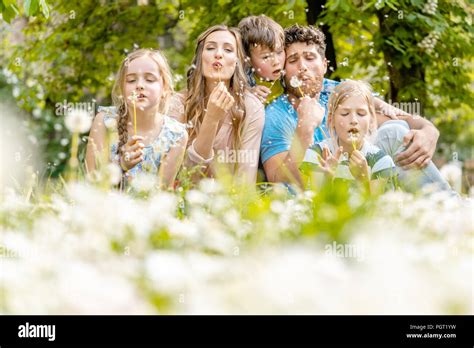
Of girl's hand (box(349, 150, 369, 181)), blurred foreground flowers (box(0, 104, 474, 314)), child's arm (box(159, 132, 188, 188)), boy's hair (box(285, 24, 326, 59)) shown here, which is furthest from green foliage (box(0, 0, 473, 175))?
blurred foreground flowers (box(0, 104, 474, 314))

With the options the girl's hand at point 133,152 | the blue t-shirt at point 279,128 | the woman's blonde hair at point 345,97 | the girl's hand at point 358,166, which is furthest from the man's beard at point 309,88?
the girl's hand at point 133,152

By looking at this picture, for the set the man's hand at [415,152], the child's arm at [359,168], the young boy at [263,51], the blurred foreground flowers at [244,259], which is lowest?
the blurred foreground flowers at [244,259]

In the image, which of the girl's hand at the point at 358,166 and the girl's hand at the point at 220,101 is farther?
the girl's hand at the point at 220,101

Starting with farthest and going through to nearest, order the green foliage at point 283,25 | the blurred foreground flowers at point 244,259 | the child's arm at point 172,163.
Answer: the green foliage at point 283,25
the child's arm at point 172,163
the blurred foreground flowers at point 244,259

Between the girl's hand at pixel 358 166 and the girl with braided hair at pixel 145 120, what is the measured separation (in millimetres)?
1012

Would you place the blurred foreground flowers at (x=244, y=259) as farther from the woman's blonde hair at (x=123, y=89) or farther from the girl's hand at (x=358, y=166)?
the woman's blonde hair at (x=123, y=89)

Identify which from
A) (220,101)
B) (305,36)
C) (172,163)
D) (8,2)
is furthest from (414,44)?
(8,2)

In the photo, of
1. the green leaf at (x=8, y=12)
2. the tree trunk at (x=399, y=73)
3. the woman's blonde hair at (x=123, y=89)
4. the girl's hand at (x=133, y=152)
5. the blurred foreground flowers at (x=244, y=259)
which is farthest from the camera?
the tree trunk at (x=399, y=73)

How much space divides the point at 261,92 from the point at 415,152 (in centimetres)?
110

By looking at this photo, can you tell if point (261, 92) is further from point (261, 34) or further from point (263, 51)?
point (261, 34)

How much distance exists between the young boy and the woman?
161 millimetres

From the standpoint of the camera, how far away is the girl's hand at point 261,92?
5.07 m

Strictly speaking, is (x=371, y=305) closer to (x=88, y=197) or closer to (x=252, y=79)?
(x=88, y=197)
